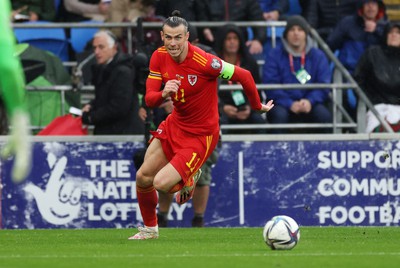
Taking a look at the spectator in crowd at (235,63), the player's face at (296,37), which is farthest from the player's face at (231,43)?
the player's face at (296,37)

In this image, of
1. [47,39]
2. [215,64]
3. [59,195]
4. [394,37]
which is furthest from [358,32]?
[215,64]

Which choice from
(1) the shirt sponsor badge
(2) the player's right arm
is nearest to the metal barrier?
(1) the shirt sponsor badge

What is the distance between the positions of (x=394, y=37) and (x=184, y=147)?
594 cm

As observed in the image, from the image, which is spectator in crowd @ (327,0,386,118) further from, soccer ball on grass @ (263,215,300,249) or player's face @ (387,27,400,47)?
soccer ball on grass @ (263,215,300,249)

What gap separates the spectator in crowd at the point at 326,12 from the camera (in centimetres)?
1962

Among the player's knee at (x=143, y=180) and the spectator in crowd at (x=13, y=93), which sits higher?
the spectator in crowd at (x=13, y=93)

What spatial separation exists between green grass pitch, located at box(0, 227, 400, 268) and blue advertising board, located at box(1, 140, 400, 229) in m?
1.76

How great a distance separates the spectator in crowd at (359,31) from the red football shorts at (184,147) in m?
6.16

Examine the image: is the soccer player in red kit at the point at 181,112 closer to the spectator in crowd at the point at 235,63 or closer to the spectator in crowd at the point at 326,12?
the spectator in crowd at the point at 235,63

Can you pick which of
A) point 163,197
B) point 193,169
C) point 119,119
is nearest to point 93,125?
point 119,119

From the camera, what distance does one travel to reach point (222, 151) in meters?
17.0

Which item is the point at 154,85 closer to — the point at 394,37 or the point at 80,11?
the point at 394,37

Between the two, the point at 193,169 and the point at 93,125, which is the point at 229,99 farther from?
the point at 193,169

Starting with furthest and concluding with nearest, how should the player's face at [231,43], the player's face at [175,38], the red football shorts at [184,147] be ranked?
the player's face at [231,43], the red football shorts at [184,147], the player's face at [175,38]
